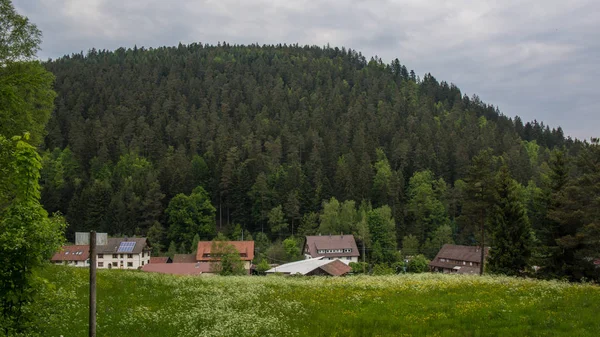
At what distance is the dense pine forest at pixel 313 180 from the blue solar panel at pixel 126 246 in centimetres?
885

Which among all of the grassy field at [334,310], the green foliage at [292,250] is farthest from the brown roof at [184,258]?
the grassy field at [334,310]

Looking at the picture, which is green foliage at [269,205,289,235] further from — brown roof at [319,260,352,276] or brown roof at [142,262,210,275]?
brown roof at [319,260,352,276]

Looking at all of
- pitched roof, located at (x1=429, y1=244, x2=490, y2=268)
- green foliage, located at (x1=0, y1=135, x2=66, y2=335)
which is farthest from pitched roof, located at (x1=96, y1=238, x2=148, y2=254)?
green foliage, located at (x1=0, y1=135, x2=66, y2=335)

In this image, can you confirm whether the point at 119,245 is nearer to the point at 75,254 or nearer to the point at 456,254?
the point at 75,254

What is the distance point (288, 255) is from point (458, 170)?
60678 millimetres

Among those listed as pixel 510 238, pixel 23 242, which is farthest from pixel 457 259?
pixel 23 242

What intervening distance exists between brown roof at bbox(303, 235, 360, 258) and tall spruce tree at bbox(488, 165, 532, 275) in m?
50.9

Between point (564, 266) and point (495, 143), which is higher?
point (495, 143)

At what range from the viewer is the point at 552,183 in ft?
117

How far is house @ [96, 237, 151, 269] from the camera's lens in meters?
83.5

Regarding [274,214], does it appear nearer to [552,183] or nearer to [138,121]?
[552,183]

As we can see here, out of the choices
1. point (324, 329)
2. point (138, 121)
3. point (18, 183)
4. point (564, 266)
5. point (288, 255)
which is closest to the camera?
point (18, 183)

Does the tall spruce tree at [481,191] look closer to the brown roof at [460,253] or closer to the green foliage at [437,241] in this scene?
the brown roof at [460,253]

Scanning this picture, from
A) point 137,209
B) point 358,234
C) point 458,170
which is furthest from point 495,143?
point 137,209
